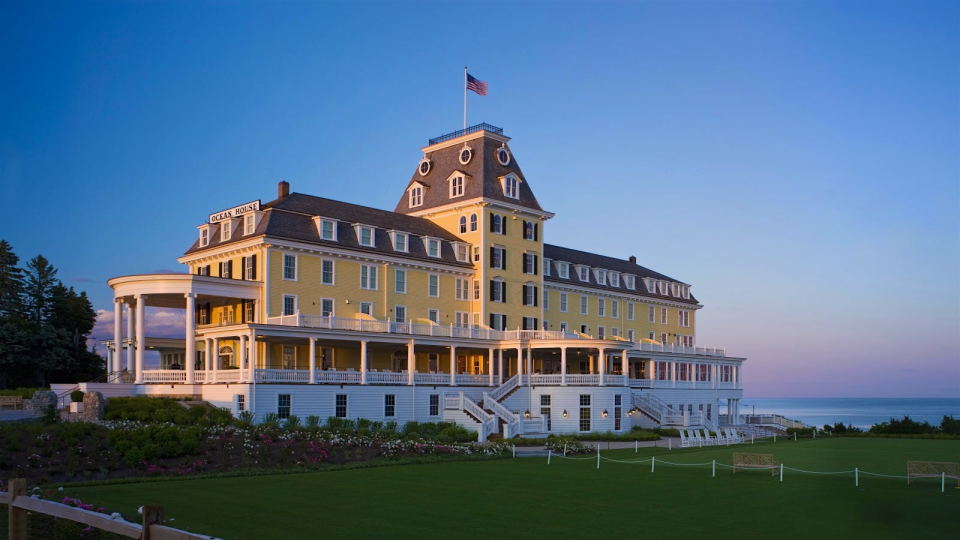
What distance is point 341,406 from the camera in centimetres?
4503

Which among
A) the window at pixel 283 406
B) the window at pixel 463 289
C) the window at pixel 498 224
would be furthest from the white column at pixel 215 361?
the window at pixel 498 224

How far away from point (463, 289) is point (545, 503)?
36.4 m

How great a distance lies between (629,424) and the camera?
Result: 54406 mm

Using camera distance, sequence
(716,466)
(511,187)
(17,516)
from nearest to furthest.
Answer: (17,516)
(716,466)
(511,187)

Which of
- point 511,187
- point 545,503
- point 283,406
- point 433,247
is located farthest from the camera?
point 511,187

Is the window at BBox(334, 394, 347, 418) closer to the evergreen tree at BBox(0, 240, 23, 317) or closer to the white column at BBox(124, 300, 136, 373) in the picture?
the white column at BBox(124, 300, 136, 373)

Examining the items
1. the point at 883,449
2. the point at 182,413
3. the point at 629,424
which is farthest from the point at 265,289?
the point at 883,449

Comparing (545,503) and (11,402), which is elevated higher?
(11,402)

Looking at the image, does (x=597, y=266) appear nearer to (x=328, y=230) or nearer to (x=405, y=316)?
(x=405, y=316)

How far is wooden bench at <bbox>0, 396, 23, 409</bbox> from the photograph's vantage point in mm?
42500

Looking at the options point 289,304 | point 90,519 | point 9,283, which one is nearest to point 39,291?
point 9,283

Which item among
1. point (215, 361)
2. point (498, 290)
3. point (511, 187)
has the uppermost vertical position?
point (511, 187)

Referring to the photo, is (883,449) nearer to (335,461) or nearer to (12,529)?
(335,461)

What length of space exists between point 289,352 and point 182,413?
11.8m
